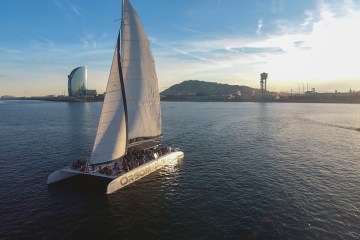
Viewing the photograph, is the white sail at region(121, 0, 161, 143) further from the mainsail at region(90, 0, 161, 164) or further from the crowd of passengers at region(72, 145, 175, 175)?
the crowd of passengers at region(72, 145, 175, 175)

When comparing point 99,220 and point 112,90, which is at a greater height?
point 112,90

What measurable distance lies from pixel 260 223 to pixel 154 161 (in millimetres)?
19721

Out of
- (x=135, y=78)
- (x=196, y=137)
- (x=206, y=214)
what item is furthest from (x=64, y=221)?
(x=196, y=137)

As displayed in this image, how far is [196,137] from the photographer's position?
78562mm

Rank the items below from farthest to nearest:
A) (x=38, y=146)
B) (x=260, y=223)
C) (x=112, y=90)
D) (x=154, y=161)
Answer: (x=38, y=146) < (x=154, y=161) < (x=112, y=90) < (x=260, y=223)

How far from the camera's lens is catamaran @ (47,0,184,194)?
121 feet

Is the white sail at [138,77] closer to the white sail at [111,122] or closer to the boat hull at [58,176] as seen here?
the white sail at [111,122]

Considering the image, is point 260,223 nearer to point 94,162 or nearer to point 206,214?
point 206,214

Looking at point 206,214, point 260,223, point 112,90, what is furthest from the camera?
point 112,90

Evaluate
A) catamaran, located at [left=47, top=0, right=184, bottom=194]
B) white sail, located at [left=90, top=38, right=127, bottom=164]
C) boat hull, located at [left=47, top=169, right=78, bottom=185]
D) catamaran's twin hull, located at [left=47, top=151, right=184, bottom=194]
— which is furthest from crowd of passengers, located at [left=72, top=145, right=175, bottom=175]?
Result: white sail, located at [left=90, top=38, right=127, bottom=164]

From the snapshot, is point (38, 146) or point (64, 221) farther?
point (38, 146)

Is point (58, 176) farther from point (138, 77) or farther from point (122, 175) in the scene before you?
point (138, 77)

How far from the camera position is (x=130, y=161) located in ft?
135

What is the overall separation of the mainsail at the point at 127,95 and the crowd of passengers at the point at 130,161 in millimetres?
1372
